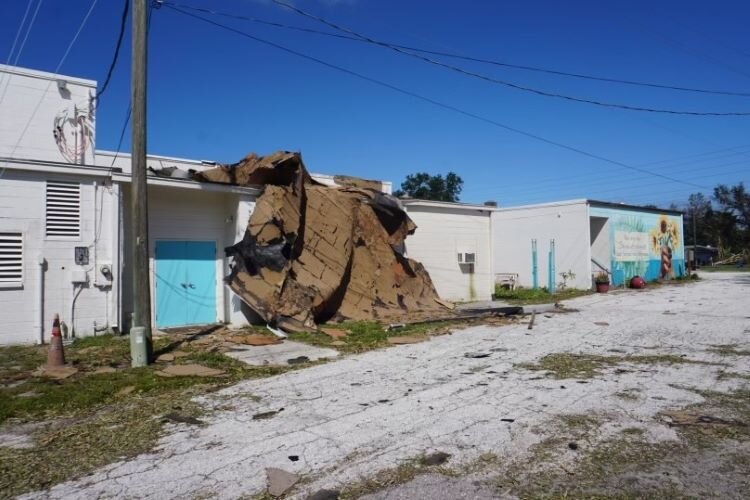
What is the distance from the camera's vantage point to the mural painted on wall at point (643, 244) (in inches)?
1130

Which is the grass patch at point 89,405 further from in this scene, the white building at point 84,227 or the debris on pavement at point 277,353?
the white building at point 84,227

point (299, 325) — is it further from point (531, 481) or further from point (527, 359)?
point (531, 481)

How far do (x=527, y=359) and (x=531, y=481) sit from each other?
518 cm

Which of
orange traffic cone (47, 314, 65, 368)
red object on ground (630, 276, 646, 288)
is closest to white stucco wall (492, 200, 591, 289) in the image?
red object on ground (630, 276, 646, 288)

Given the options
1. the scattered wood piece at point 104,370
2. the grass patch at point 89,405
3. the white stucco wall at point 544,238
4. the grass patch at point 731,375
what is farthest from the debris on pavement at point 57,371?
the white stucco wall at point 544,238

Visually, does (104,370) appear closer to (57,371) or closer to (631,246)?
(57,371)

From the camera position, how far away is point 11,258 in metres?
10.9

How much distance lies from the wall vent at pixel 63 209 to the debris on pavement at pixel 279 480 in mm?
9222

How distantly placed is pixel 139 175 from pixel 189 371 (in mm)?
3416

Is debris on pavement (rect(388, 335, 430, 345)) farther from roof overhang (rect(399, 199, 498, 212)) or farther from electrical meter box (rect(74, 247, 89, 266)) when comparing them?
roof overhang (rect(399, 199, 498, 212))

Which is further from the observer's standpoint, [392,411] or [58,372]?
[58,372]

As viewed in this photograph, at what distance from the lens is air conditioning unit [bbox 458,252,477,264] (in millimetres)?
20000

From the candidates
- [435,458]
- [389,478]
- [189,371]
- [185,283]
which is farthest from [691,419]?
[185,283]

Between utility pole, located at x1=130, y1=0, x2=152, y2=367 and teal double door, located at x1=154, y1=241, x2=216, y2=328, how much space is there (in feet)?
14.1
